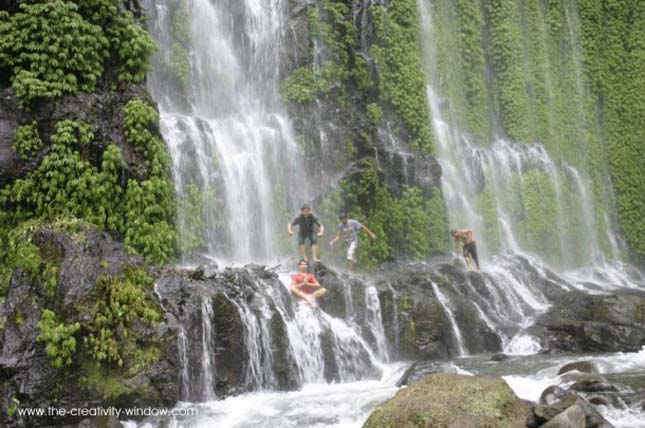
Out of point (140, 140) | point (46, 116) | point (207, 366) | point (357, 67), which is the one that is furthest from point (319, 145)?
point (207, 366)

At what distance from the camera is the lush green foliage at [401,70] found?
2164 cm

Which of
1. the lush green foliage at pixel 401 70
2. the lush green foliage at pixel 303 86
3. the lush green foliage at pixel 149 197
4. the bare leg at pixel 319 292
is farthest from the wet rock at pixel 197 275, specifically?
the lush green foliage at pixel 401 70

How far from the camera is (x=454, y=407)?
7.31 meters

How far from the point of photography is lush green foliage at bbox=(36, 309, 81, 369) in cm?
924

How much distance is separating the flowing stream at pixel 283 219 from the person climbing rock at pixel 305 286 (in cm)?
29

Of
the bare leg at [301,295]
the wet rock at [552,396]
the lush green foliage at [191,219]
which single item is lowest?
the wet rock at [552,396]

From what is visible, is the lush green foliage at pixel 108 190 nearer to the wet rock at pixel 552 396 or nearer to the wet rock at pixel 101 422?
the wet rock at pixel 101 422

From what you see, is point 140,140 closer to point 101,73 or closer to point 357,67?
point 101,73

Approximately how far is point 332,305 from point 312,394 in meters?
2.76

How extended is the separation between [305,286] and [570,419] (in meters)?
6.63

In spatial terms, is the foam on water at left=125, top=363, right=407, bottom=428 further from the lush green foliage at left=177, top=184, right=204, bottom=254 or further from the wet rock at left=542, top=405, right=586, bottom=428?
the lush green foliage at left=177, top=184, right=204, bottom=254

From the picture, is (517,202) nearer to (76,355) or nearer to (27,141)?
(27,141)

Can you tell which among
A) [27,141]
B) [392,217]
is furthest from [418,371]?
[392,217]

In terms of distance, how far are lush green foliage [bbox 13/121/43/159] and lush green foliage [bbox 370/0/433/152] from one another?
1212 cm
